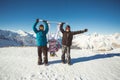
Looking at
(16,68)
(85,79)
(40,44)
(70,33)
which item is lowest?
(85,79)

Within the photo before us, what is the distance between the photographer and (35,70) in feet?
29.0

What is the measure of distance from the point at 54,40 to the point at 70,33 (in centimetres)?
306

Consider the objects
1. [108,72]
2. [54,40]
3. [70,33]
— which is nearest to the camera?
[108,72]

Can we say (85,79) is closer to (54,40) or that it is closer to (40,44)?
(40,44)

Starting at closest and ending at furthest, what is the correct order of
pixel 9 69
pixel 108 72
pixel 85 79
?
pixel 85 79
pixel 9 69
pixel 108 72

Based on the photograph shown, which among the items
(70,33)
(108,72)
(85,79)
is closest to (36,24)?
(70,33)

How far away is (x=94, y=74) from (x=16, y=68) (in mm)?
5491

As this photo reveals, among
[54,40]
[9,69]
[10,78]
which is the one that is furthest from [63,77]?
[54,40]

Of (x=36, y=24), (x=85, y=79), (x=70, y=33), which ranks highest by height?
(x=36, y=24)

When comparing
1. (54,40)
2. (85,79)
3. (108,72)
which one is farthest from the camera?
(54,40)

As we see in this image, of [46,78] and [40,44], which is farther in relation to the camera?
[40,44]

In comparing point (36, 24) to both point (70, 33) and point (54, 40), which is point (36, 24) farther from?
point (54, 40)

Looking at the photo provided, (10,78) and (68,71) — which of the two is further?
(68,71)

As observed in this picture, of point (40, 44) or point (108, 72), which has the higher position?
point (40, 44)
